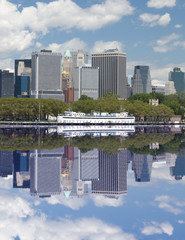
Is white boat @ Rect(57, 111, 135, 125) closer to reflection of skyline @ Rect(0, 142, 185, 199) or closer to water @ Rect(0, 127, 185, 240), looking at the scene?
reflection of skyline @ Rect(0, 142, 185, 199)

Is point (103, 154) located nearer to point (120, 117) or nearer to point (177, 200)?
point (177, 200)

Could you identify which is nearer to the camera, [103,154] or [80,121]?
[103,154]

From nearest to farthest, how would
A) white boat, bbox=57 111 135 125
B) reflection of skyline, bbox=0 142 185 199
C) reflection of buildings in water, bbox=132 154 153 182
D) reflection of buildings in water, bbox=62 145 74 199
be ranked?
reflection of buildings in water, bbox=62 145 74 199 < reflection of skyline, bbox=0 142 185 199 < reflection of buildings in water, bbox=132 154 153 182 < white boat, bbox=57 111 135 125

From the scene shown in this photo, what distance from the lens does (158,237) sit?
66.3 feet

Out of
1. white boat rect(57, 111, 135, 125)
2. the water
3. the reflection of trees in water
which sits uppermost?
white boat rect(57, 111, 135, 125)

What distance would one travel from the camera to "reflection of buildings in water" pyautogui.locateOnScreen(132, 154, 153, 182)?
36275mm

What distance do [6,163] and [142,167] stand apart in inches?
589

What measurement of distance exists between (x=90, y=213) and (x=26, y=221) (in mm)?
3875

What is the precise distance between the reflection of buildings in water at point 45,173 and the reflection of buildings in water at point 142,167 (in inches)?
290

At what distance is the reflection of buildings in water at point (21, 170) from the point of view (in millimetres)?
33031

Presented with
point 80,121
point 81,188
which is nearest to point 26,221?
point 81,188

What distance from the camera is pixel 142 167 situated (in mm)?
42844

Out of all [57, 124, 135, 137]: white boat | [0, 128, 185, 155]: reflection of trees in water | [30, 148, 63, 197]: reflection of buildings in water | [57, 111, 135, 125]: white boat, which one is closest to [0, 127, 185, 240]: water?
[30, 148, 63, 197]: reflection of buildings in water

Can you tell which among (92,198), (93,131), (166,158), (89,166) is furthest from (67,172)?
(93,131)
